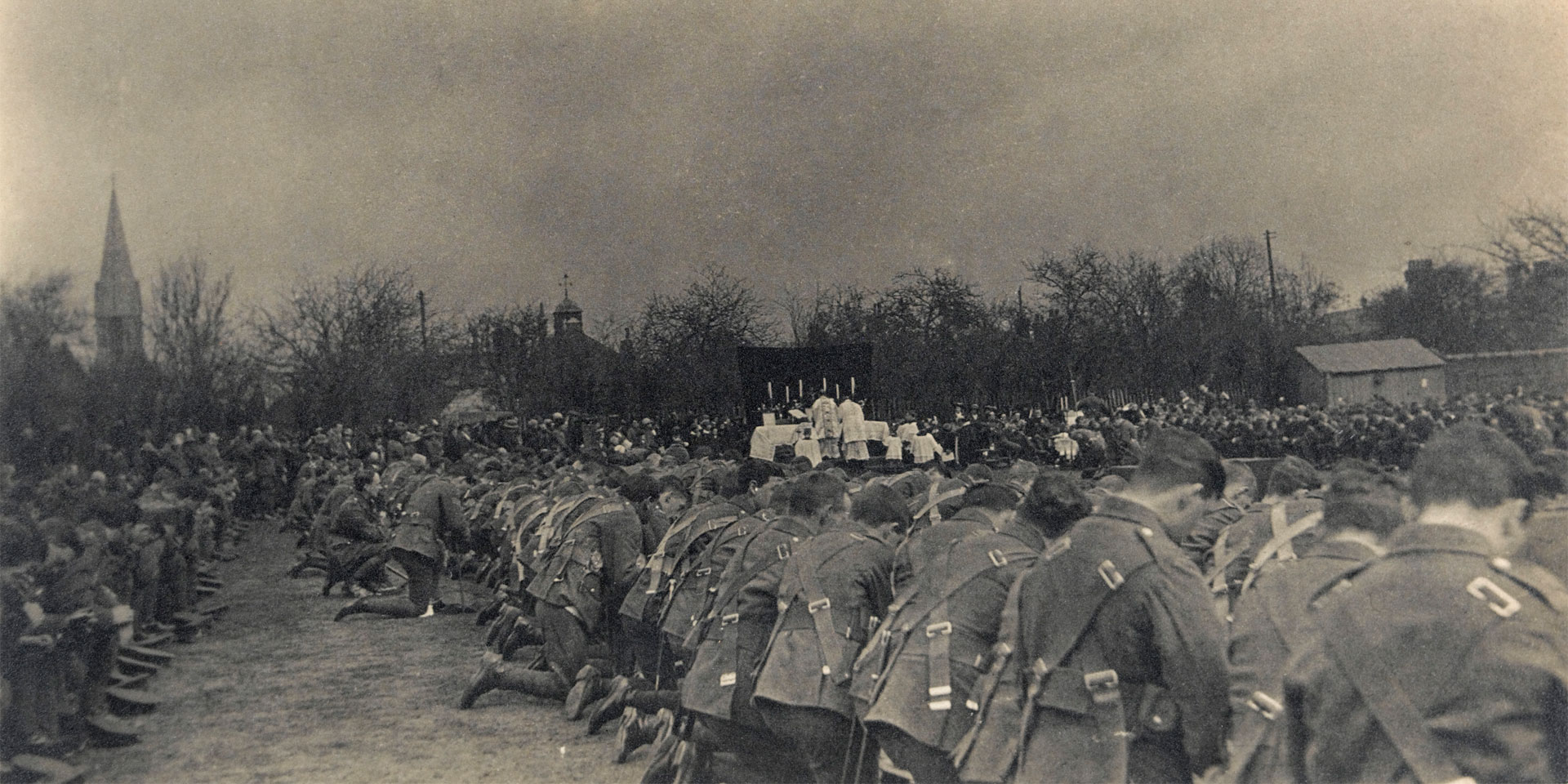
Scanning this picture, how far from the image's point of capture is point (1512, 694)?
2.48 metres

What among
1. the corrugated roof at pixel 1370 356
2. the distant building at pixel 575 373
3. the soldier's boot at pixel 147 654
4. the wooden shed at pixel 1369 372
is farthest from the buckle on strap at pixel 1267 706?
the distant building at pixel 575 373

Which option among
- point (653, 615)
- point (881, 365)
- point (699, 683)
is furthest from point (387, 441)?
point (699, 683)

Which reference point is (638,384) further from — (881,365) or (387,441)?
(387,441)

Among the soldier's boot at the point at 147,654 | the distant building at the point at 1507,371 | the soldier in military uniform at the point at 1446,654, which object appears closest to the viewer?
the soldier in military uniform at the point at 1446,654

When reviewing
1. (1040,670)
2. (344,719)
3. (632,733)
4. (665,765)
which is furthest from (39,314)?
(1040,670)

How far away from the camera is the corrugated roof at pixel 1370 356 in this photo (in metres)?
27.2

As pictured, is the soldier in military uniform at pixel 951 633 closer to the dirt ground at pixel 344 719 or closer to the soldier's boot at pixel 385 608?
the dirt ground at pixel 344 719

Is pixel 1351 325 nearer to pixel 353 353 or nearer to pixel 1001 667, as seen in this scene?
pixel 353 353

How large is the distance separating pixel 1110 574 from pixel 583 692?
5.85m

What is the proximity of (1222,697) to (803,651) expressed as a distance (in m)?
2.13

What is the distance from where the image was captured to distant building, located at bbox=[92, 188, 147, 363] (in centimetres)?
901

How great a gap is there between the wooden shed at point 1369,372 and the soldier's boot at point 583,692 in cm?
2245

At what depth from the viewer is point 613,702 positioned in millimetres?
7867

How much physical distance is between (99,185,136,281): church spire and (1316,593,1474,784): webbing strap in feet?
30.4
